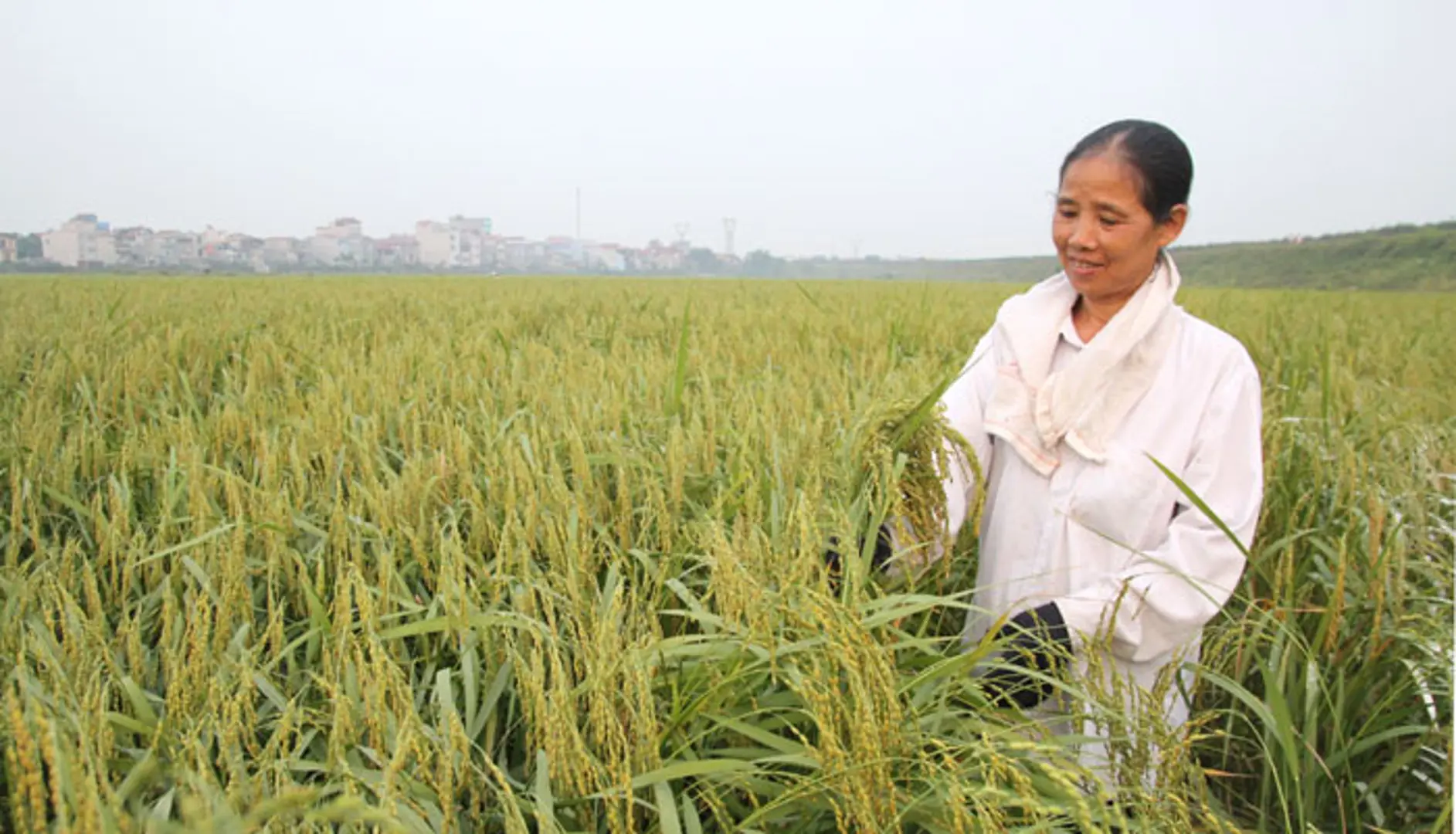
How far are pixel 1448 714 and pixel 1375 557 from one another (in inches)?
9.9

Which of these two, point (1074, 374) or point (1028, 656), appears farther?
point (1074, 374)

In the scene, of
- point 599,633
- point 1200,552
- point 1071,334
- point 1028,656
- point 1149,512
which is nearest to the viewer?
point 599,633

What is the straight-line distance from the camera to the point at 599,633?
2.97ft

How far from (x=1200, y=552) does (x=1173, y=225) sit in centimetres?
57

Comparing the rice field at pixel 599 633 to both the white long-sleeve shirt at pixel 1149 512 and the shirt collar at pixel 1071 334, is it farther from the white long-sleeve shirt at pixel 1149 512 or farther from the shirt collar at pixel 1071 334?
the shirt collar at pixel 1071 334

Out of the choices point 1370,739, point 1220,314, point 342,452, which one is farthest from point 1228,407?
point 1220,314

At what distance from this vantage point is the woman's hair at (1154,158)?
4.40ft

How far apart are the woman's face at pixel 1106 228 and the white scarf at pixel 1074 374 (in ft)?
0.17

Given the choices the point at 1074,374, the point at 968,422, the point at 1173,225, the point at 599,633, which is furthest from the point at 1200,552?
the point at 599,633

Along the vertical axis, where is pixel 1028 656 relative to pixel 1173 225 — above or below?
below

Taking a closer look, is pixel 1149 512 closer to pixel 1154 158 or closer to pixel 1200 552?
pixel 1200 552

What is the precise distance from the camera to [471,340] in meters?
4.02

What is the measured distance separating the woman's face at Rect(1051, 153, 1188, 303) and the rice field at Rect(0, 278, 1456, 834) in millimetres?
442

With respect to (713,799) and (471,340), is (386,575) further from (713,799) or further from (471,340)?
(471,340)
